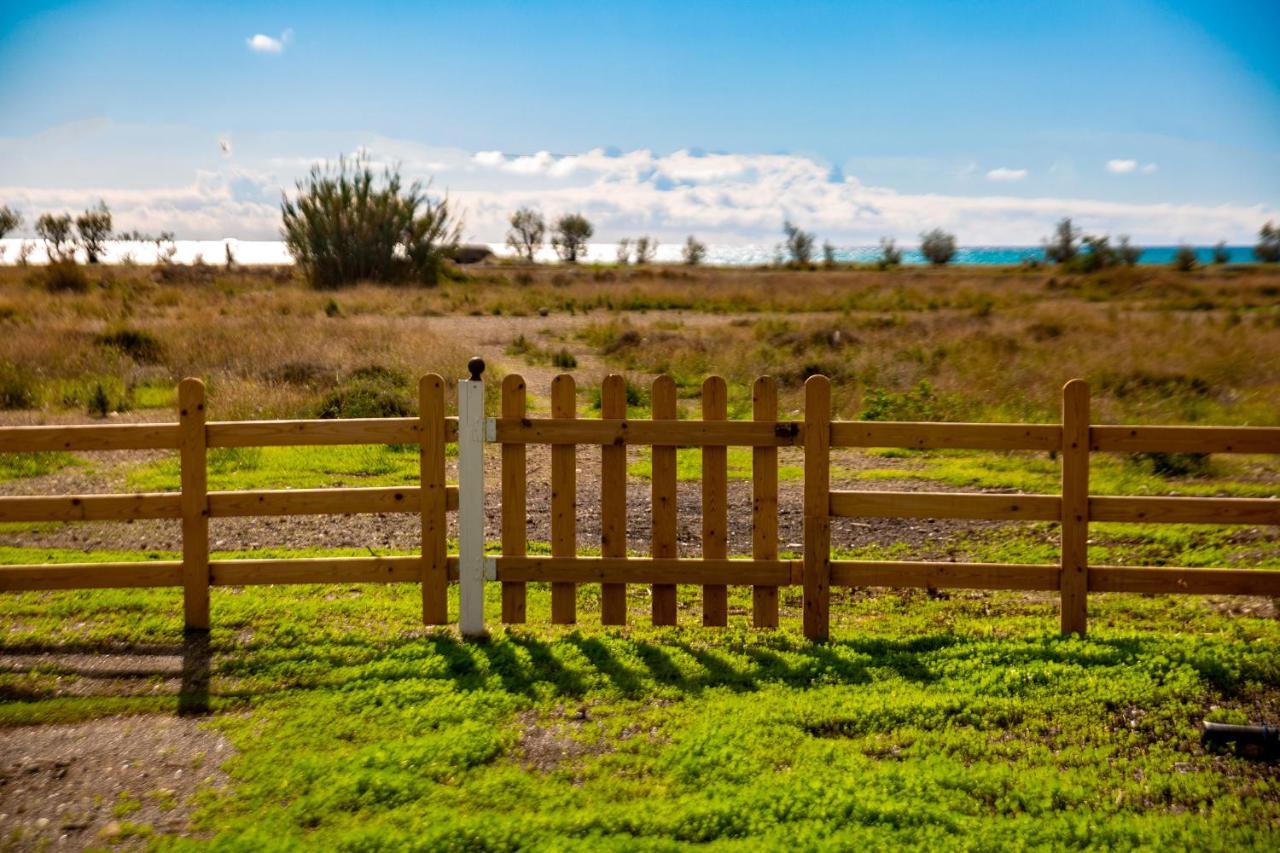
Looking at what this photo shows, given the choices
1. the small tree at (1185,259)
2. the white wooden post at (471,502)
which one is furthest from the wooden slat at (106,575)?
the small tree at (1185,259)

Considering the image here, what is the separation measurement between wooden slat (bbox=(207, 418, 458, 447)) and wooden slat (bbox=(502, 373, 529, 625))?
1.11 ft

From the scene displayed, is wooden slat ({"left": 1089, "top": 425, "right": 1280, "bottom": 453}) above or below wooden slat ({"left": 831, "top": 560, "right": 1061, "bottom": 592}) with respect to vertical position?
above

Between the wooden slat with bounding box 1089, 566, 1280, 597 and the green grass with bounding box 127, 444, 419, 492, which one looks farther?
the green grass with bounding box 127, 444, 419, 492

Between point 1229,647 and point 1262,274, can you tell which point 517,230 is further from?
point 1229,647

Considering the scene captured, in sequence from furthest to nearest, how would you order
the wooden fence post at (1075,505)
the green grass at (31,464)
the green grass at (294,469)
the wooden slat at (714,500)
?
the green grass at (31,464) → the green grass at (294,469) → the wooden slat at (714,500) → the wooden fence post at (1075,505)

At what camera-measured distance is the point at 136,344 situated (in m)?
21.8

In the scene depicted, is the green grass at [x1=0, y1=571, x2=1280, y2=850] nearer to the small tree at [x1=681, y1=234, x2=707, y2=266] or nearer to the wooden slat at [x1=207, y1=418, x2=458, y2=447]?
the wooden slat at [x1=207, y1=418, x2=458, y2=447]

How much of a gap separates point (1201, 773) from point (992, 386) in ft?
43.2

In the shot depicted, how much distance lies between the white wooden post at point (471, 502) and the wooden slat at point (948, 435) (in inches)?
78.8

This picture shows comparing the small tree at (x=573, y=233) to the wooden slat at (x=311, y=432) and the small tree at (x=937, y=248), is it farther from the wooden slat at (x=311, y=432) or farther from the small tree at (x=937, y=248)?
the wooden slat at (x=311, y=432)

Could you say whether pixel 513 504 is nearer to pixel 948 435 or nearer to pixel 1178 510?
pixel 948 435

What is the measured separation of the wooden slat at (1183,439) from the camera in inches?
257

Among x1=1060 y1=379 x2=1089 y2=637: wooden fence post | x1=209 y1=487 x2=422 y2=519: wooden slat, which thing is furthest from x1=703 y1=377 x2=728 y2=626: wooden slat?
x1=1060 y1=379 x2=1089 y2=637: wooden fence post

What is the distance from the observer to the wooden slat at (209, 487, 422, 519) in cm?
673
